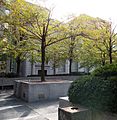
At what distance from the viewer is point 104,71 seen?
212 inches

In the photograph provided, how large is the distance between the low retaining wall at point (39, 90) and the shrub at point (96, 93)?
4494 millimetres

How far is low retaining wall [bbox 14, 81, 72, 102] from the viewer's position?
32.3 ft

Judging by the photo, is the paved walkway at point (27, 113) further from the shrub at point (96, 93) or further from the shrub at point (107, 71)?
the shrub at point (107, 71)

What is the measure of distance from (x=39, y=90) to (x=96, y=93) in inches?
225

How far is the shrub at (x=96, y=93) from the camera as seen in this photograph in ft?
14.7

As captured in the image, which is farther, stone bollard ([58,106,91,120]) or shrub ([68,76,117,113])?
stone bollard ([58,106,91,120])

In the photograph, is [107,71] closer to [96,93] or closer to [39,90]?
[96,93]

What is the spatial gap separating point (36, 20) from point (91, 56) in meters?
10.3

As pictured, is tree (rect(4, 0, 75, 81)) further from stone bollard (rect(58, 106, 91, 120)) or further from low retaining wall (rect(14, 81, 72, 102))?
stone bollard (rect(58, 106, 91, 120))

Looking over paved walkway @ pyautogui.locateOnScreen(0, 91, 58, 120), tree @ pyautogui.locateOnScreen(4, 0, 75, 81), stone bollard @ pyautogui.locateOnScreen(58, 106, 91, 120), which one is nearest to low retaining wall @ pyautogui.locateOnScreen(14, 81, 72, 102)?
paved walkway @ pyautogui.locateOnScreen(0, 91, 58, 120)

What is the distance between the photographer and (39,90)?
10078 mm

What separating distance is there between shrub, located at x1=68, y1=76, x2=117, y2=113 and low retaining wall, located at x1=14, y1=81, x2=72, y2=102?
4494 millimetres

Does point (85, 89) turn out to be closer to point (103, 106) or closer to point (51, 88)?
point (103, 106)

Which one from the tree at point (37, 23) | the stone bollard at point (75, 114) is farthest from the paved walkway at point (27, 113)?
the tree at point (37, 23)
